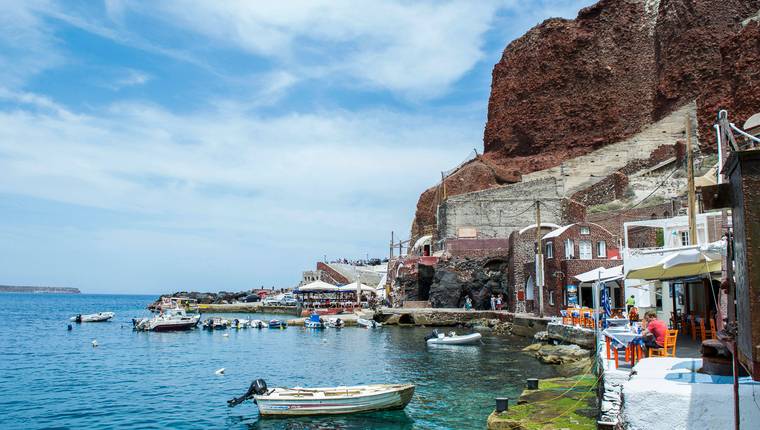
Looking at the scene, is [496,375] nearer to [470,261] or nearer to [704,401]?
[704,401]

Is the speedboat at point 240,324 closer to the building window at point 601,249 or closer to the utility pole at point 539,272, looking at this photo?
the utility pole at point 539,272

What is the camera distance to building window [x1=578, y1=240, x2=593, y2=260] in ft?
135

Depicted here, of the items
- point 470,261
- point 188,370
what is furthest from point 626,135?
point 188,370

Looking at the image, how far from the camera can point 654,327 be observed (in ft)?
43.7

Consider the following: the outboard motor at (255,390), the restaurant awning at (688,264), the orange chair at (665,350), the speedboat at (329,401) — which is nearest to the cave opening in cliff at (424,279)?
the outboard motor at (255,390)

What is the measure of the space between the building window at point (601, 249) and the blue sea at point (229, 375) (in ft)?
26.5

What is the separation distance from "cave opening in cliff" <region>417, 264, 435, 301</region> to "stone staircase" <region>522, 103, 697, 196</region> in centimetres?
1502

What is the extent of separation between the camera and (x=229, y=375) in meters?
27.8

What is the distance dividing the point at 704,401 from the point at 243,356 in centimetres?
3013

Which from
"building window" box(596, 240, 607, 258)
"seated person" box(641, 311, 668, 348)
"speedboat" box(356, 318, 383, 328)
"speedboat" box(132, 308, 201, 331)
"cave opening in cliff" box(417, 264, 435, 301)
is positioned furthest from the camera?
"cave opening in cliff" box(417, 264, 435, 301)

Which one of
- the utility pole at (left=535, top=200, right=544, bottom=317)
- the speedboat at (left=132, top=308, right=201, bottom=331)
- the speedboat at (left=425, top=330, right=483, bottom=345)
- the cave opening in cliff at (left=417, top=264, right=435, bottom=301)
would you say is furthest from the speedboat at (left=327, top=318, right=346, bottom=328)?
the utility pole at (left=535, top=200, right=544, bottom=317)

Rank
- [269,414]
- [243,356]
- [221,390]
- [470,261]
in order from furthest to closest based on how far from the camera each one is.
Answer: [470,261], [243,356], [221,390], [269,414]

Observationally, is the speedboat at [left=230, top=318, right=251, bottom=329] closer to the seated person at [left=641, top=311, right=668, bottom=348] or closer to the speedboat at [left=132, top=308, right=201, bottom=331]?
the speedboat at [left=132, top=308, right=201, bottom=331]

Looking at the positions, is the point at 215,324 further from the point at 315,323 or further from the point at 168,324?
the point at 315,323
